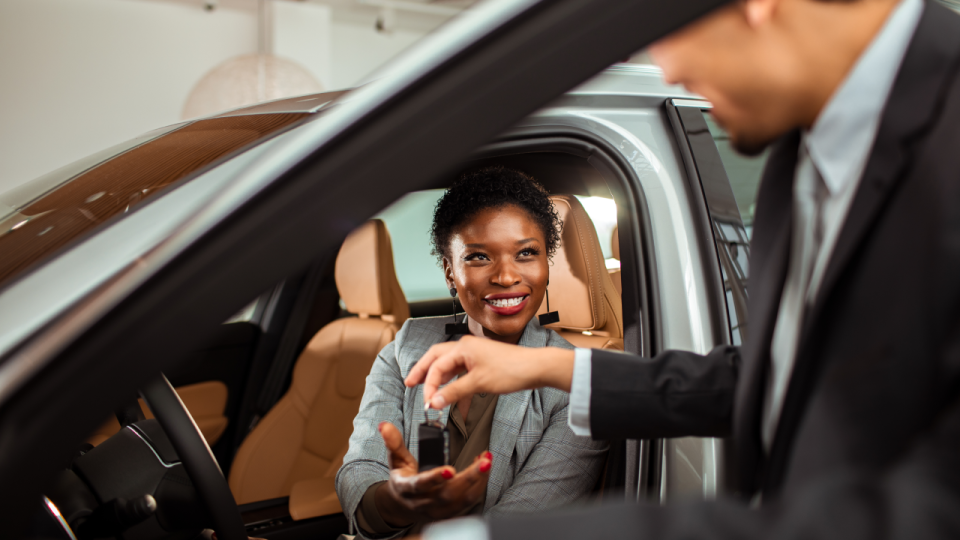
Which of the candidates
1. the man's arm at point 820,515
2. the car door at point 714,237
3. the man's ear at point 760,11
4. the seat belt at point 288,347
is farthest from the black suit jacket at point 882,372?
the seat belt at point 288,347

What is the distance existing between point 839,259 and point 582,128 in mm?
689

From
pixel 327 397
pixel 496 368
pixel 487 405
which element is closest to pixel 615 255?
pixel 487 405

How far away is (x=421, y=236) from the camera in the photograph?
180 centimetres

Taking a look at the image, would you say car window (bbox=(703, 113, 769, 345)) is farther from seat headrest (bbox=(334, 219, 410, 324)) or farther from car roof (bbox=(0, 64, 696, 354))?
seat headrest (bbox=(334, 219, 410, 324))

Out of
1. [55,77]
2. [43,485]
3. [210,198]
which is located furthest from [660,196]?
[55,77]

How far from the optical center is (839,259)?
461mm

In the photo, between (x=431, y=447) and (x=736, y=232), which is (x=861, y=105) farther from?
(x=431, y=447)

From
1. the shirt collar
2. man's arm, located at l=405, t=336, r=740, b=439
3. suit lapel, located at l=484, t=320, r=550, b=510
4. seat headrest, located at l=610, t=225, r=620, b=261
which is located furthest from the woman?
the shirt collar

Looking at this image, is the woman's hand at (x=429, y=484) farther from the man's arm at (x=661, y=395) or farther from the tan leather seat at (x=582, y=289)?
the tan leather seat at (x=582, y=289)

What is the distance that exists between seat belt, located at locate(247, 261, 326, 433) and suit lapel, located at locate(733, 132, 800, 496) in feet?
5.06

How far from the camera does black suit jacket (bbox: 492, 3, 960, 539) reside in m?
Result: 0.37

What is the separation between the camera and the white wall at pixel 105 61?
3611mm

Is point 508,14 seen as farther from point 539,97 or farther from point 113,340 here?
point 113,340

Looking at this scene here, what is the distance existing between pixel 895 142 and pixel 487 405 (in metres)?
0.84
